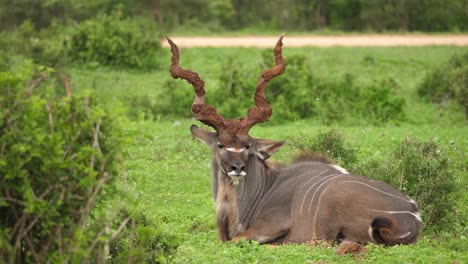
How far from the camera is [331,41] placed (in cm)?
2950

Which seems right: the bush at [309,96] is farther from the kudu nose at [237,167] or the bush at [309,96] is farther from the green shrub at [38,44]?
the kudu nose at [237,167]

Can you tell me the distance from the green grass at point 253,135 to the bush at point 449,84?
243 mm

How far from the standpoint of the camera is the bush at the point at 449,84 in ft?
54.7

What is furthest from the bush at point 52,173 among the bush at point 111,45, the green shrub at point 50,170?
the bush at point 111,45

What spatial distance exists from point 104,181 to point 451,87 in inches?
498

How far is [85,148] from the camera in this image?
5.71 m

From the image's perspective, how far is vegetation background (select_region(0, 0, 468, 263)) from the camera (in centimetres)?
583

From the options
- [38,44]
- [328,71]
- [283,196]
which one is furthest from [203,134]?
[328,71]

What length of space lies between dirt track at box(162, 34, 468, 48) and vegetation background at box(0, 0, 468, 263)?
5.56 ft

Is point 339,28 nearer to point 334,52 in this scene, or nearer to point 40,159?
point 334,52

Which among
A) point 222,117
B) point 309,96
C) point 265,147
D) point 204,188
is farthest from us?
point 309,96

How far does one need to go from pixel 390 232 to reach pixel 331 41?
21.6m

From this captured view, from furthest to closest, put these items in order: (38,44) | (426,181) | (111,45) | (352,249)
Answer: (111,45), (38,44), (426,181), (352,249)

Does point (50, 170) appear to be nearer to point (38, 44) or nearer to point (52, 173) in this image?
point (52, 173)
